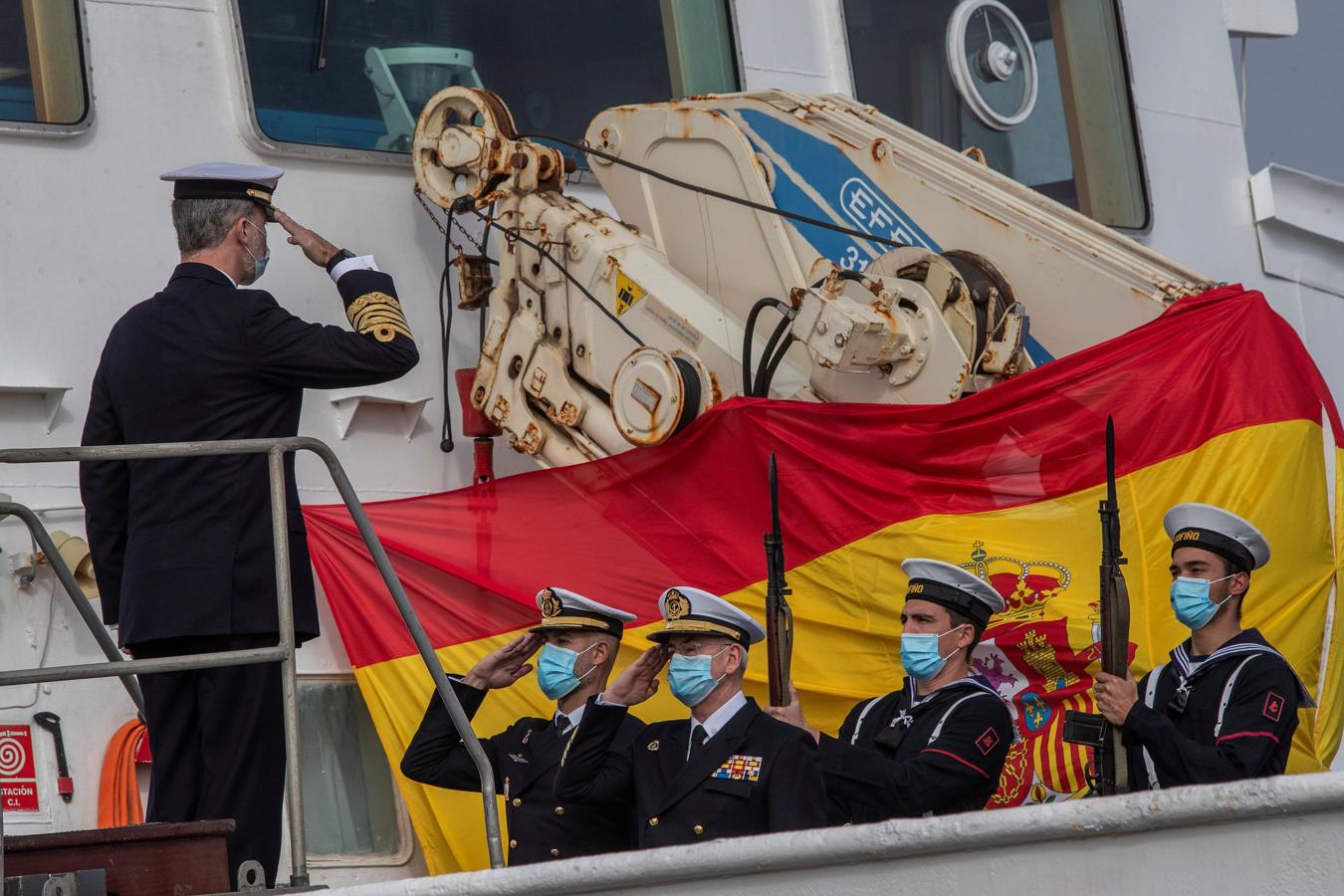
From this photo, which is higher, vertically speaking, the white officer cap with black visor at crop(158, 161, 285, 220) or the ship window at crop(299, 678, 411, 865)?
the white officer cap with black visor at crop(158, 161, 285, 220)

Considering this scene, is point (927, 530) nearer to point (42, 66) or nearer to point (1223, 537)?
point (1223, 537)

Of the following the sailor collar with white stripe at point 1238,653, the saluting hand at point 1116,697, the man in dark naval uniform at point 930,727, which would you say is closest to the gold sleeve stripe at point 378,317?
the man in dark naval uniform at point 930,727

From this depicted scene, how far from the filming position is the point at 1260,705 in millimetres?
4281

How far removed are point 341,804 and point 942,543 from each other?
1791 millimetres

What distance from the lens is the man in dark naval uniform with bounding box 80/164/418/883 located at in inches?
173

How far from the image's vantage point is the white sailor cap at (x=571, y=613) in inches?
199

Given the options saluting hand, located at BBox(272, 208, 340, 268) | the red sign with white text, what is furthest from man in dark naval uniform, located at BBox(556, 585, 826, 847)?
the red sign with white text

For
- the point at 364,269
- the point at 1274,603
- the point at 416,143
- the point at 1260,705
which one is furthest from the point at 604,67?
the point at 1260,705

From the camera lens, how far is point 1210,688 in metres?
4.43

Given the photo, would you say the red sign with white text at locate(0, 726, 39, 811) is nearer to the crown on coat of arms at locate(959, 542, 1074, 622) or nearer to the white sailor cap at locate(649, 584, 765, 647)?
the white sailor cap at locate(649, 584, 765, 647)

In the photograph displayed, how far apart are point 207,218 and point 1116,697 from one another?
2.26 meters

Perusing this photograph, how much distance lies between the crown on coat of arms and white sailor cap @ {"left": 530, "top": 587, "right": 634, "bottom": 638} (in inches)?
35.5

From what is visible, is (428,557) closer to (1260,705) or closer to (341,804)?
(341,804)

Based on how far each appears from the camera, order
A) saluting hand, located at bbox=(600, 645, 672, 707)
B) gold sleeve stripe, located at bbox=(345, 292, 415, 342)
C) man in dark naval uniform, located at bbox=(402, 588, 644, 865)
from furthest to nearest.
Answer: man in dark naval uniform, located at bbox=(402, 588, 644, 865)
saluting hand, located at bbox=(600, 645, 672, 707)
gold sleeve stripe, located at bbox=(345, 292, 415, 342)
